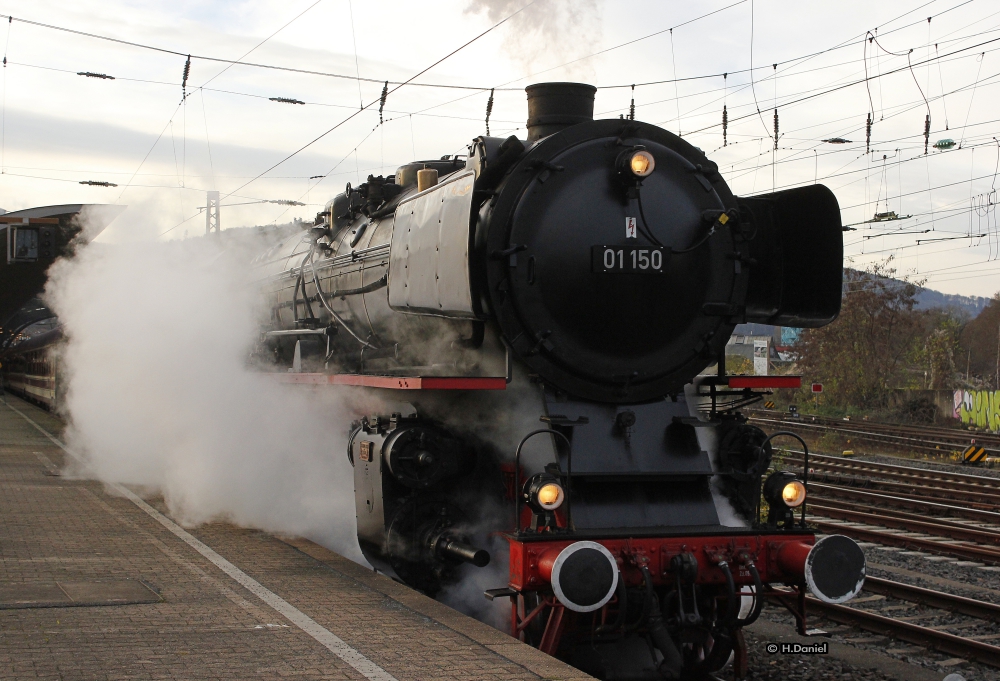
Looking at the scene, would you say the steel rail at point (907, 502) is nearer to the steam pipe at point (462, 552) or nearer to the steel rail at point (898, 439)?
the steel rail at point (898, 439)

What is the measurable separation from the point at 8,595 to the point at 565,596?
353 cm

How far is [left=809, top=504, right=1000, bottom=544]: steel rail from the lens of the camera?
10336 mm

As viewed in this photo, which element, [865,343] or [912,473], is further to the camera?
→ [865,343]

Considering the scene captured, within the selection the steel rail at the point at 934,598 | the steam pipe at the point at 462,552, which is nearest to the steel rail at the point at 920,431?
the steel rail at the point at 934,598

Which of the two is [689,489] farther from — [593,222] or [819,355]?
[819,355]

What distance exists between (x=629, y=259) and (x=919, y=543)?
247 inches

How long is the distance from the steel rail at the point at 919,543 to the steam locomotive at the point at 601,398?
15.3ft

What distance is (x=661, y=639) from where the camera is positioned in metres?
4.83

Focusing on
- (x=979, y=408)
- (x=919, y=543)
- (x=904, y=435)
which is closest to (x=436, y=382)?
(x=919, y=543)

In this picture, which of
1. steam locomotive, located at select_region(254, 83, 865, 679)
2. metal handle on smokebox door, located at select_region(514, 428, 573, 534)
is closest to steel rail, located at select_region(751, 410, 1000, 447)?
steam locomotive, located at select_region(254, 83, 865, 679)

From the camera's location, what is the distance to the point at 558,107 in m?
5.88

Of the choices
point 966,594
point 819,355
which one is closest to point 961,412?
point 819,355

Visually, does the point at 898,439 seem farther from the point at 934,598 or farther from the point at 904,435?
the point at 934,598

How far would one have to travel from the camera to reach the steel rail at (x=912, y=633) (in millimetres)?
6113
